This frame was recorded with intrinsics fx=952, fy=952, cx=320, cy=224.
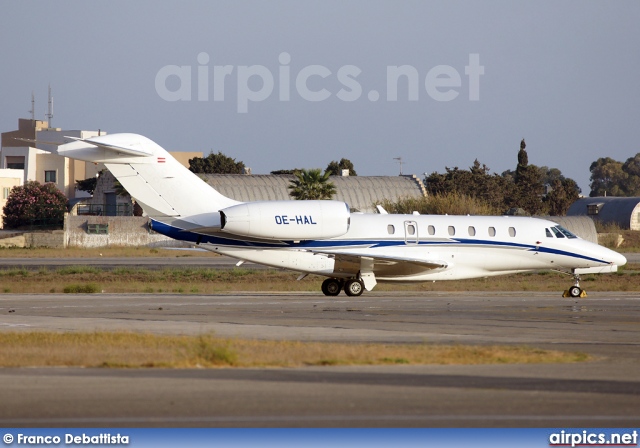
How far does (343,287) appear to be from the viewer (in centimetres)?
3077

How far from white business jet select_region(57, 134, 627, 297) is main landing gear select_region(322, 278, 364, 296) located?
3 centimetres

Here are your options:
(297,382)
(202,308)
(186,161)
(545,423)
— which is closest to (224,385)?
(297,382)

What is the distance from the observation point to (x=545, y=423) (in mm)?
9102

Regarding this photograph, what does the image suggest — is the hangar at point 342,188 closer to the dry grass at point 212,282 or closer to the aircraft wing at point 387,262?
the dry grass at point 212,282

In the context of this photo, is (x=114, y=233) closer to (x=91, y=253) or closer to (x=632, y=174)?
(x=91, y=253)

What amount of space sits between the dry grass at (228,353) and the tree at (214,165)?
96884 millimetres

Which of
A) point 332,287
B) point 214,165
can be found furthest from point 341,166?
point 332,287

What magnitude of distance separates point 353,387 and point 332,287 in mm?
19868

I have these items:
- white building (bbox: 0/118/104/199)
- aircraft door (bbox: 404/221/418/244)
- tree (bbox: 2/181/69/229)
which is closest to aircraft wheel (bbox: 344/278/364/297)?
aircraft door (bbox: 404/221/418/244)

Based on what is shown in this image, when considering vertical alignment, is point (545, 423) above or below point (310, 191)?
below

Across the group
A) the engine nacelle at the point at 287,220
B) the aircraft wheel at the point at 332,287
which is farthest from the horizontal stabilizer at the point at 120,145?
the aircraft wheel at the point at 332,287

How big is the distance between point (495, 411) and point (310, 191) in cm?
6020

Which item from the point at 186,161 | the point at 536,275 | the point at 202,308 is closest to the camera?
the point at 202,308

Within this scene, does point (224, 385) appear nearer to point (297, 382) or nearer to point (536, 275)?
point (297, 382)
